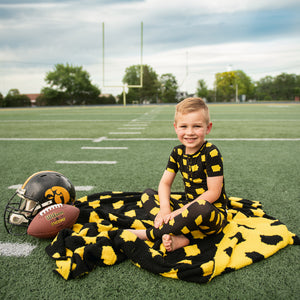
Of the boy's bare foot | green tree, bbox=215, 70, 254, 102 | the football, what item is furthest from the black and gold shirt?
green tree, bbox=215, 70, 254, 102

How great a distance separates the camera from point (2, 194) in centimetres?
267

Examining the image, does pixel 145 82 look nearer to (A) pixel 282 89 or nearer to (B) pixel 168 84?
(B) pixel 168 84

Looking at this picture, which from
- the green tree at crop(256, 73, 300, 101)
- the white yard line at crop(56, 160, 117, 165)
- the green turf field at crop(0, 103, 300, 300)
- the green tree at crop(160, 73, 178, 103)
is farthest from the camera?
the green tree at crop(160, 73, 178, 103)

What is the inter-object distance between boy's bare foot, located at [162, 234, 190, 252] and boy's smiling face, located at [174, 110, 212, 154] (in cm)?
62

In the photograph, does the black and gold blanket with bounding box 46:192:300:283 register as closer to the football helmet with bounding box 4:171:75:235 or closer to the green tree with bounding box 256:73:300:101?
the football helmet with bounding box 4:171:75:235

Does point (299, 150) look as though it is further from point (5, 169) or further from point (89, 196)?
point (5, 169)

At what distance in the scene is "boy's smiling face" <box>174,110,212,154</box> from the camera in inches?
74.0

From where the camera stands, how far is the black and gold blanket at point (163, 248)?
1485 mm

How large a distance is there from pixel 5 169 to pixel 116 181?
1.58m

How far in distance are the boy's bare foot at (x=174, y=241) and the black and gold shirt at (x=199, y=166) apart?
14.5 inches

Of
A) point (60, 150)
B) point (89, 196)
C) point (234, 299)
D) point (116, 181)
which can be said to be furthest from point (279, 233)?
point (60, 150)

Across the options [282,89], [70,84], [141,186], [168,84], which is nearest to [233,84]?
[282,89]

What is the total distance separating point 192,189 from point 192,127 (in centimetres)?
47

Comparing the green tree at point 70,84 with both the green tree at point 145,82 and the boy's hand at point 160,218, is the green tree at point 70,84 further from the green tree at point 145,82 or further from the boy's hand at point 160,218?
the boy's hand at point 160,218
